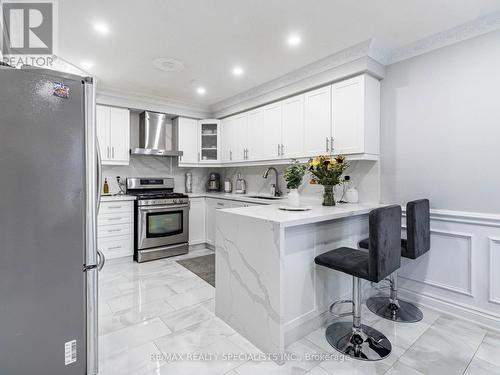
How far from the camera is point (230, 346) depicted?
1985mm

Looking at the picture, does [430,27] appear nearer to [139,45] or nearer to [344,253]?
[344,253]

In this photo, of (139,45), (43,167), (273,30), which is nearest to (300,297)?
(43,167)

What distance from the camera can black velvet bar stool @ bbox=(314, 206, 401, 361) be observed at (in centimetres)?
172

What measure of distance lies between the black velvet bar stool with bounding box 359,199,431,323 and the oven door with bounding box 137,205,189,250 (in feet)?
9.43

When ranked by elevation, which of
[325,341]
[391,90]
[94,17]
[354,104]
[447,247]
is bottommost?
[325,341]

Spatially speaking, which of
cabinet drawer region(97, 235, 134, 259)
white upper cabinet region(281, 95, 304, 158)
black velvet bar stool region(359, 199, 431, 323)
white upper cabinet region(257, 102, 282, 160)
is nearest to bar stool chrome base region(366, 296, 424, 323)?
black velvet bar stool region(359, 199, 431, 323)

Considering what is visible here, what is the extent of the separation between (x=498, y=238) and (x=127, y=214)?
4303 millimetres

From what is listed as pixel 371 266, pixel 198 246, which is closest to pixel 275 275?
pixel 371 266

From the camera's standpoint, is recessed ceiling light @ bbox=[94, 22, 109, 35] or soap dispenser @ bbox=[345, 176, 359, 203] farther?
soap dispenser @ bbox=[345, 176, 359, 203]

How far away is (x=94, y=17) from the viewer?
216 centimetres

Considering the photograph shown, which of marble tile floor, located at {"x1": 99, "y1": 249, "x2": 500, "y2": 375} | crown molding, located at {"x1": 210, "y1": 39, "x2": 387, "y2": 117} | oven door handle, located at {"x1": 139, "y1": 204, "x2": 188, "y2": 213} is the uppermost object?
crown molding, located at {"x1": 210, "y1": 39, "x2": 387, "y2": 117}

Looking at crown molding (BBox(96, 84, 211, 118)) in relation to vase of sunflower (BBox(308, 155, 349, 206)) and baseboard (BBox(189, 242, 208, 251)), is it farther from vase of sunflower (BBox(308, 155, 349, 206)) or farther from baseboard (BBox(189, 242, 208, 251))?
vase of sunflower (BBox(308, 155, 349, 206))

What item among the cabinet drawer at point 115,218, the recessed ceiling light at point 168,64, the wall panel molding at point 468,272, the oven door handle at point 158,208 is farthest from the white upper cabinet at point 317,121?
the cabinet drawer at point 115,218

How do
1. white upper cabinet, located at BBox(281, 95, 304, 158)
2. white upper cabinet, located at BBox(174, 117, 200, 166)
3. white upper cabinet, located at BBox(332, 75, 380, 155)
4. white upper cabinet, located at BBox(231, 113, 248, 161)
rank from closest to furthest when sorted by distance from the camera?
white upper cabinet, located at BBox(332, 75, 380, 155), white upper cabinet, located at BBox(281, 95, 304, 158), white upper cabinet, located at BBox(231, 113, 248, 161), white upper cabinet, located at BBox(174, 117, 200, 166)
